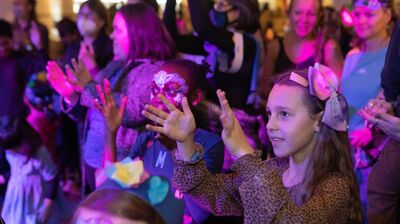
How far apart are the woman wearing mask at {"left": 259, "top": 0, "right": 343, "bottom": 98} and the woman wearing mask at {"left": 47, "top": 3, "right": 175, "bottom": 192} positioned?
107 centimetres

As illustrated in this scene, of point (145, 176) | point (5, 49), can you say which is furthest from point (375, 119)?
point (5, 49)

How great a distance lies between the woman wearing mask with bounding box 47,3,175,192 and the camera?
2902 millimetres

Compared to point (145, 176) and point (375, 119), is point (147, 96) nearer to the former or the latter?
point (145, 176)

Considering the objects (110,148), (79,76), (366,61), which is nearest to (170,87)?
(110,148)

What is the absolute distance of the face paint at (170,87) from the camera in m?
2.35

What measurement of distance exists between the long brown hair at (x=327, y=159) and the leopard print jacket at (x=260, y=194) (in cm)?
3

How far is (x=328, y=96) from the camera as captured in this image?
174cm

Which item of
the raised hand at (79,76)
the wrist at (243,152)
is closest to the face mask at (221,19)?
the raised hand at (79,76)

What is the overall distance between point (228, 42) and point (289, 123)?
5.51ft

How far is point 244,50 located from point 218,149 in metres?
1.23

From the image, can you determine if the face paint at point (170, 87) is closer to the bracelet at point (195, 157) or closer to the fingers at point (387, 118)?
the bracelet at point (195, 157)

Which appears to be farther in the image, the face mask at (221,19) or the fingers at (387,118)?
the face mask at (221,19)

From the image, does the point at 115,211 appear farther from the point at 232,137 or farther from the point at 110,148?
the point at 110,148

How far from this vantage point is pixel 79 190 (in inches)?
192
